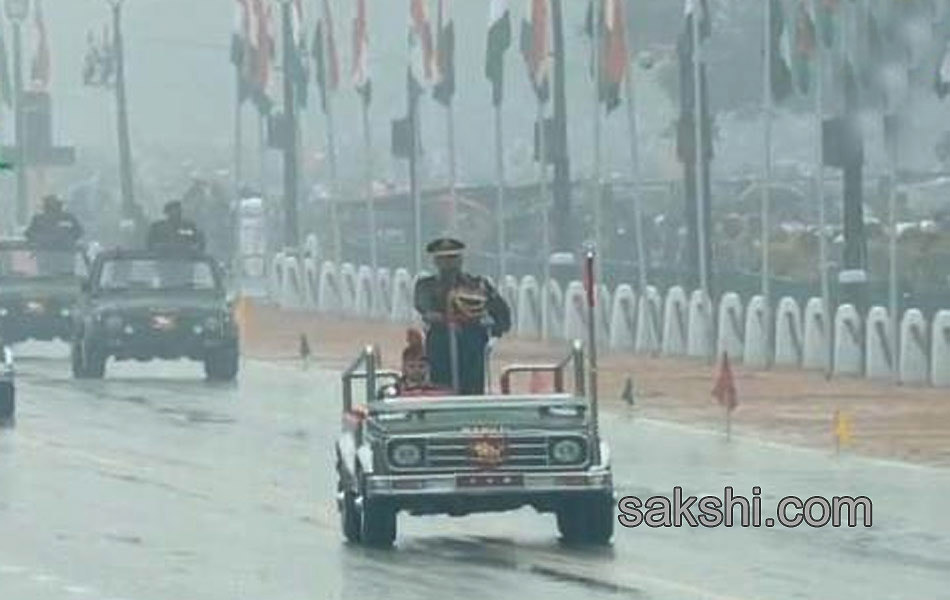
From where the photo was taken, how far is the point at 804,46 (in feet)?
175

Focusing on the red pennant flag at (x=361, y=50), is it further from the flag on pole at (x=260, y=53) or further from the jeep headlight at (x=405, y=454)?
the jeep headlight at (x=405, y=454)

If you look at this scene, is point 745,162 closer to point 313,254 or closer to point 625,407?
point 313,254

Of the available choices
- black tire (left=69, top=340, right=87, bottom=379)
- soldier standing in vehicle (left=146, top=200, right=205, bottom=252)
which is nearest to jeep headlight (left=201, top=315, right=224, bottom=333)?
black tire (left=69, top=340, right=87, bottom=379)

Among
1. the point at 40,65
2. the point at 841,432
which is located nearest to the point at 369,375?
the point at 841,432

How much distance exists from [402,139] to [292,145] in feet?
24.0

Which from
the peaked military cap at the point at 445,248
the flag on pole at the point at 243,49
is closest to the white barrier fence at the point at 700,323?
the flag on pole at the point at 243,49

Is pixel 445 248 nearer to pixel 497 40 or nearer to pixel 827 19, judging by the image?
pixel 827 19

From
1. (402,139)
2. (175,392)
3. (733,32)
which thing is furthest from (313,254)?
(733,32)

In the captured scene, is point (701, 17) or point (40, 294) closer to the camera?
point (40, 294)

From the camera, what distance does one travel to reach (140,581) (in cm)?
2164

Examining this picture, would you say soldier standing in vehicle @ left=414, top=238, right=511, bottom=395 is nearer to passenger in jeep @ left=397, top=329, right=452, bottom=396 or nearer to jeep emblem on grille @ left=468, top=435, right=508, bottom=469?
passenger in jeep @ left=397, top=329, right=452, bottom=396

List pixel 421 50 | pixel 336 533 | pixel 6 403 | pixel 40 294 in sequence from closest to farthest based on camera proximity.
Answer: pixel 336 533, pixel 6 403, pixel 40 294, pixel 421 50

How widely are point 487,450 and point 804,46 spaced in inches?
1210

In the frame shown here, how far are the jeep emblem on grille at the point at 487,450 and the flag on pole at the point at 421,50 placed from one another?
1570 inches
